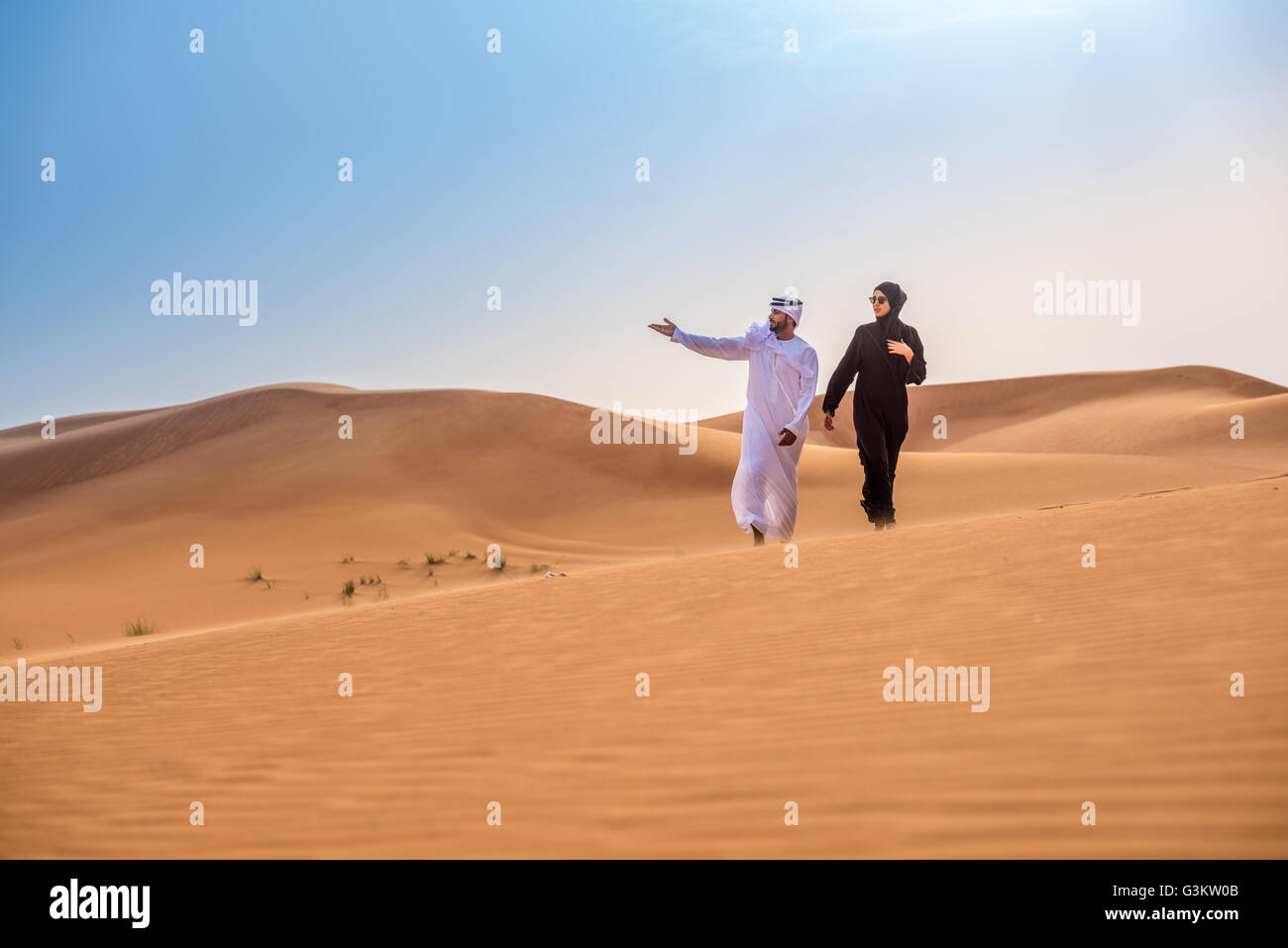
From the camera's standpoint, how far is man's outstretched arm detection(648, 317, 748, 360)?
1126 centimetres

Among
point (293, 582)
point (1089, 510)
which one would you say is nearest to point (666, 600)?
point (1089, 510)

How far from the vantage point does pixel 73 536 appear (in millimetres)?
26516

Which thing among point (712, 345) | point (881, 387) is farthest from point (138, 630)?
point (881, 387)

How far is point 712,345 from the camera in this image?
37.6ft

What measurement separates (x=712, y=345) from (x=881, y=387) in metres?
2.07
